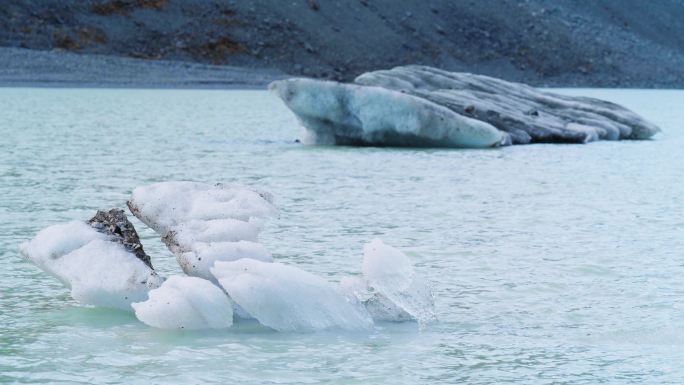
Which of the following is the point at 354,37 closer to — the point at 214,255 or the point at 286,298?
the point at 214,255

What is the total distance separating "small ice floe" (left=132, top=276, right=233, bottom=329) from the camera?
5.50 metres

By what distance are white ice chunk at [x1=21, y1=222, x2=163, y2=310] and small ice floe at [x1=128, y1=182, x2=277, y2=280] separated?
0.26m

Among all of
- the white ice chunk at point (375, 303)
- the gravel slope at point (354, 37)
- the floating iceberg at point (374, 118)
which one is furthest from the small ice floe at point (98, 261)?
the gravel slope at point (354, 37)

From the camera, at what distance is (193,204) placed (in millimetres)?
6730

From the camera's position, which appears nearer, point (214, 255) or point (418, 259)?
point (214, 255)

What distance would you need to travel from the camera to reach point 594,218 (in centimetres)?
990

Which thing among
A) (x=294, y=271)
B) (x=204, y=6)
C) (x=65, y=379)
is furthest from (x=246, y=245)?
(x=204, y=6)

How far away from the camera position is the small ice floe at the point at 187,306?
18.1 ft

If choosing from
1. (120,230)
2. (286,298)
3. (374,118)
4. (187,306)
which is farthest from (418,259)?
(374,118)

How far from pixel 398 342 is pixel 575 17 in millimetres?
75601

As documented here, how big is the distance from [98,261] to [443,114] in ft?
36.4

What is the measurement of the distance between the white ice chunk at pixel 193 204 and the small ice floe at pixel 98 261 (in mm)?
374

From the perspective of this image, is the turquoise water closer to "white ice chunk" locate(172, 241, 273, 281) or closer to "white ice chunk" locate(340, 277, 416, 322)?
"white ice chunk" locate(340, 277, 416, 322)

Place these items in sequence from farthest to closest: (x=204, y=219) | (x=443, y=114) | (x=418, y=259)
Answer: (x=443, y=114) < (x=418, y=259) < (x=204, y=219)
